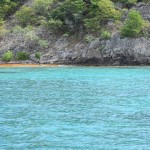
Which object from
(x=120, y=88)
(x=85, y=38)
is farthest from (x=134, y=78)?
(x=85, y=38)

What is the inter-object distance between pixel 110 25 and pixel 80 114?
55.9 m

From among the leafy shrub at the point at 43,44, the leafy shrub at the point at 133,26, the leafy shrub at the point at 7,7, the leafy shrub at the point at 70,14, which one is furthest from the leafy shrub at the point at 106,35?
the leafy shrub at the point at 7,7

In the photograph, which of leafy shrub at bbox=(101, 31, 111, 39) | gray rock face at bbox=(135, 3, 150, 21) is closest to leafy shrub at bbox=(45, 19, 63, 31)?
leafy shrub at bbox=(101, 31, 111, 39)

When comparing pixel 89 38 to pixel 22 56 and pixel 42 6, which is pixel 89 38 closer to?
A: pixel 22 56

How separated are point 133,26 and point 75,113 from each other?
166 ft

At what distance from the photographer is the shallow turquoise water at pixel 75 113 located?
24.9 meters

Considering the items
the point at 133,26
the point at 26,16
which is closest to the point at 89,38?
the point at 133,26

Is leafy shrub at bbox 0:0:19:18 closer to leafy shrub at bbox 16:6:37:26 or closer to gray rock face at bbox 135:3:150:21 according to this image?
leafy shrub at bbox 16:6:37:26

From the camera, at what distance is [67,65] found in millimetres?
82812

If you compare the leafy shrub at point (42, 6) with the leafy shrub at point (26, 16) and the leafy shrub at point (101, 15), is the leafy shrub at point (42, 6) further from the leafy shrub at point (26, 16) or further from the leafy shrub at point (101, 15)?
the leafy shrub at point (101, 15)

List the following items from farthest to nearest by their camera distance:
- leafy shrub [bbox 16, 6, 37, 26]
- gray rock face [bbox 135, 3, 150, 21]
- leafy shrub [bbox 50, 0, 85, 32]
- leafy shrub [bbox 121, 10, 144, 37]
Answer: leafy shrub [bbox 16, 6, 37, 26] → leafy shrub [bbox 50, 0, 85, 32] → gray rock face [bbox 135, 3, 150, 21] → leafy shrub [bbox 121, 10, 144, 37]

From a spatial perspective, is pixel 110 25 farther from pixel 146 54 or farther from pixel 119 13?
pixel 146 54

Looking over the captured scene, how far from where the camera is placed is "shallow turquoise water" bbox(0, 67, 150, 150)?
24.9 meters

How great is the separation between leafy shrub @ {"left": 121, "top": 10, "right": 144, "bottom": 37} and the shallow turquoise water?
23438 mm
